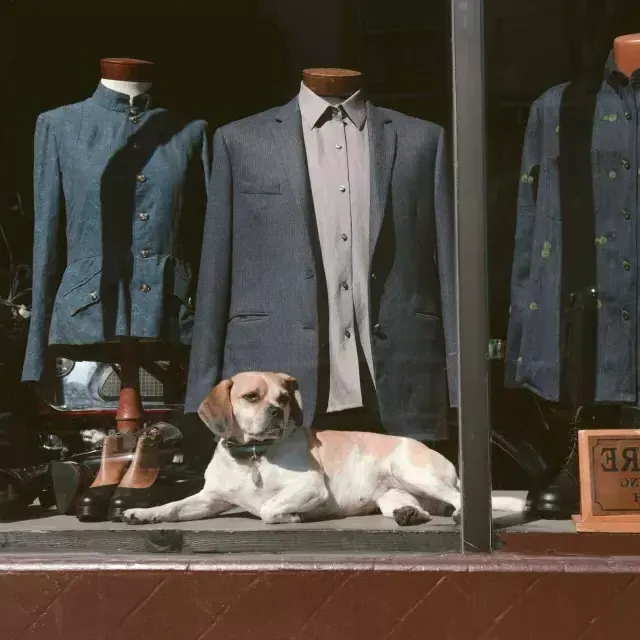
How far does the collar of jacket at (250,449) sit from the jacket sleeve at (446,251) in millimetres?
743

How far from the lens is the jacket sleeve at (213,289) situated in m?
4.63

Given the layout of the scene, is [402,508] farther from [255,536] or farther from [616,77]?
[616,77]

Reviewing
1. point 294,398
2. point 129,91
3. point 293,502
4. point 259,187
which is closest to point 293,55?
point 259,187

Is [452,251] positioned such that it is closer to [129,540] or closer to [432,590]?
[432,590]

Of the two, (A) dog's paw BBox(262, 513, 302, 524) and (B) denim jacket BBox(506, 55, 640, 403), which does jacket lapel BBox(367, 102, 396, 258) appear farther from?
(A) dog's paw BBox(262, 513, 302, 524)

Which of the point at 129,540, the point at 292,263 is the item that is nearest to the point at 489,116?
the point at 292,263

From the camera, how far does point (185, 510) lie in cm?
450

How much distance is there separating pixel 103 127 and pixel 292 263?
3.04 feet

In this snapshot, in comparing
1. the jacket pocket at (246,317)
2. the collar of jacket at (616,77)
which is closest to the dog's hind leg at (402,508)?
the jacket pocket at (246,317)

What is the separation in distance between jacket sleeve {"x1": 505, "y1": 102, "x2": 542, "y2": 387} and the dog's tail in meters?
0.45

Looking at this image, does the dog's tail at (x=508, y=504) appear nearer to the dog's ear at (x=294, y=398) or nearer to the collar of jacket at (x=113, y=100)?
the dog's ear at (x=294, y=398)

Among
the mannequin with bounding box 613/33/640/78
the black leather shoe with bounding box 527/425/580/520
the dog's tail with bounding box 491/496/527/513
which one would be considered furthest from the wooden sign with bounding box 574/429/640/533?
the mannequin with bounding box 613/33/640/78

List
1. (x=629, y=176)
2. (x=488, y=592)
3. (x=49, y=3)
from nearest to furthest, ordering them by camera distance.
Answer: (x=488, y=592)
(x=629, y=176)
(x=49, y=3)

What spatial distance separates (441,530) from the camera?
432 centimetres
